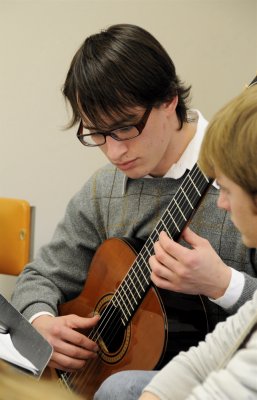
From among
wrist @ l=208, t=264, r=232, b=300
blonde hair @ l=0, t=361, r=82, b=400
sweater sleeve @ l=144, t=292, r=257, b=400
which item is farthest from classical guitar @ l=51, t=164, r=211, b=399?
blonde hair @ l=0, t=361, r=82, b=400

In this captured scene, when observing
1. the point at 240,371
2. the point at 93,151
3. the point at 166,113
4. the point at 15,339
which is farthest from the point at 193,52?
the point at 240,371

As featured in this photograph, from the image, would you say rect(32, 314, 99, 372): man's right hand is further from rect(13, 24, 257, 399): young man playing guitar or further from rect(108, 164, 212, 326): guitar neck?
rect(108, 164, 212, 326): guitar neck

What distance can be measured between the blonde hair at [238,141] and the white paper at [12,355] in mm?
463

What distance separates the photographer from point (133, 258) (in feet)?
4.42

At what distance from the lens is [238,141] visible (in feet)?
2.47

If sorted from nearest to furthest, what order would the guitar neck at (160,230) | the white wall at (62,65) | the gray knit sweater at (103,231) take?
the guitar neck at (160,230)
the gray knit sweater at (103,231)
the white wall at (62,65)

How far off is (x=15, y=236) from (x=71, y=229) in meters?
0.51

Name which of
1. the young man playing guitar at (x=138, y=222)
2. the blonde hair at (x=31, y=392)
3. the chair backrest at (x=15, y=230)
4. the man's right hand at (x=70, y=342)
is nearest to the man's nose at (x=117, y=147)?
the young man playing guitar at (x=138, y=222)

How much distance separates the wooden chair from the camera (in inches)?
80.2

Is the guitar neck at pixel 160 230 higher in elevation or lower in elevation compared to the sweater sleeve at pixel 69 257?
higher

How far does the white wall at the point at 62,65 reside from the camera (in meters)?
2.03

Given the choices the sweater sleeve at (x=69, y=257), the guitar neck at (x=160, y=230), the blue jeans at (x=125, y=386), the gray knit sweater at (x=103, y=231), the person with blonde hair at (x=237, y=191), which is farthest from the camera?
the sweater sleeve at (x=69, y=257)

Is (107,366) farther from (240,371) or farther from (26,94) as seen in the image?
(26,94)

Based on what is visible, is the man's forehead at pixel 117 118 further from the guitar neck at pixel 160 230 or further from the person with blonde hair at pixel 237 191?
the person with blonde hair at pixel 237 191
